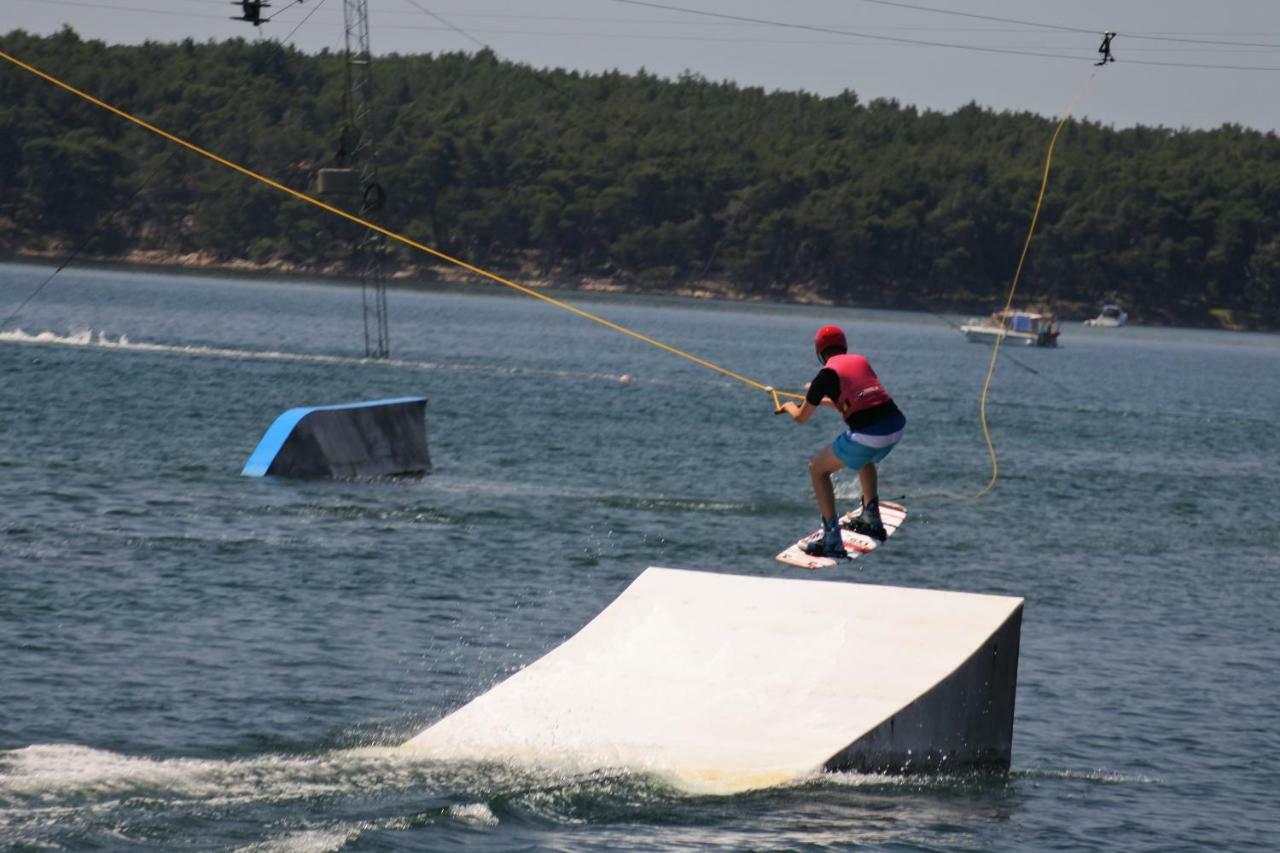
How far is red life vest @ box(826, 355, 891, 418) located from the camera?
58.2 ft

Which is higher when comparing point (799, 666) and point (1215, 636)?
point (799, 666)

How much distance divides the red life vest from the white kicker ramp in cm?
186

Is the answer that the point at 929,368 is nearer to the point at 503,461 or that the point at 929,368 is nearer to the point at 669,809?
the point at 503,461

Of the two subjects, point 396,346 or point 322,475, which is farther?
point 396,346

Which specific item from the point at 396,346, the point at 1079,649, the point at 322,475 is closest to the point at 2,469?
the point at 322,475

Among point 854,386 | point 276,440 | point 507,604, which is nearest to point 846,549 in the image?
point 854,386

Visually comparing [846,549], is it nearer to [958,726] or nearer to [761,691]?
[958,726]

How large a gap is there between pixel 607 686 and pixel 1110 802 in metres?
4.43

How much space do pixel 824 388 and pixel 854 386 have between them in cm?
43

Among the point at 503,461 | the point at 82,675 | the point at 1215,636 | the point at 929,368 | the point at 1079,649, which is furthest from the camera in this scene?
the point at 929,368

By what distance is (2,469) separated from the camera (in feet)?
118

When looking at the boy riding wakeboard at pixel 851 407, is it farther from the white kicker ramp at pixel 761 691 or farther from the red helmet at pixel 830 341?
the white kicker ramp at pixel 761 691

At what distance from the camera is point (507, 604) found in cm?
2453

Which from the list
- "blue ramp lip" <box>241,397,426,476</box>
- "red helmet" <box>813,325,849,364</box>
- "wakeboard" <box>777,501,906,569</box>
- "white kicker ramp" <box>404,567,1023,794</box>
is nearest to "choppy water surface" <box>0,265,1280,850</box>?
"white kicker ramp" <box>404,567,1023,794</box>
